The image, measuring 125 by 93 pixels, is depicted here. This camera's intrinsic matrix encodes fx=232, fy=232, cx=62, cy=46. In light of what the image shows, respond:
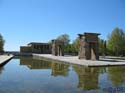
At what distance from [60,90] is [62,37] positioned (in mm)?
63823

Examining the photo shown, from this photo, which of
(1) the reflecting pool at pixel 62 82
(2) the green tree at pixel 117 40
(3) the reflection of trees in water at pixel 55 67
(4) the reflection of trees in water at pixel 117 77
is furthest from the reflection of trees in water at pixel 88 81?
(2) the green tree at pixel 117 40

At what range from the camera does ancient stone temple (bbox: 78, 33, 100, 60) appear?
108ft

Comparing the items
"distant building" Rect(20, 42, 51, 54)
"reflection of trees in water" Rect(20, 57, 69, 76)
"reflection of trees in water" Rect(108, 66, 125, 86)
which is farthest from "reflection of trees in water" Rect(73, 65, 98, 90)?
"distant building" Rect(20, 42, 51, 54)

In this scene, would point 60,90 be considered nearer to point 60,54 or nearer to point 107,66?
point 107,66

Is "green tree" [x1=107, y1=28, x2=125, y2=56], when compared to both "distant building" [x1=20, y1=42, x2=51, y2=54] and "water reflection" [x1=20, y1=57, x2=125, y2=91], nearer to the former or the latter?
"distant building" [x1=20, y1=42, x2=51, y2=54]

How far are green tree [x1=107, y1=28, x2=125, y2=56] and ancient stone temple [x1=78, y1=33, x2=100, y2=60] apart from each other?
64.6 feet

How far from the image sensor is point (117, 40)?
5172cm

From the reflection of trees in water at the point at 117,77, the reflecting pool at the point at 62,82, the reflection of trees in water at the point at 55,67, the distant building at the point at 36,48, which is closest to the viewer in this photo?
the reflecting pool at the point at 62,82

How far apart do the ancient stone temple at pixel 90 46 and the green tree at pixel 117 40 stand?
1969 cm

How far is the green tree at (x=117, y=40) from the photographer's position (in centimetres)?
5162

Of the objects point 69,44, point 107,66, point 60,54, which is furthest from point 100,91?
point 69,44

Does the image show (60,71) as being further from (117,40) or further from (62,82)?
(117,40)

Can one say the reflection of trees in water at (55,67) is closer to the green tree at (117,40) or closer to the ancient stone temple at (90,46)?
the ancient stone temple at (90,46)

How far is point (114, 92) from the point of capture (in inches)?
362
